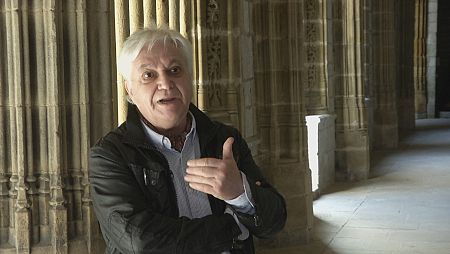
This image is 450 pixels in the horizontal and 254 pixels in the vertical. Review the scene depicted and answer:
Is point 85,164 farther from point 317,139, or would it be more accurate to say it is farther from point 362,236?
point 317,139

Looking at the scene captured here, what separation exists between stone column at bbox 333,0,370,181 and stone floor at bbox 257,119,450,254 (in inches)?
13.3

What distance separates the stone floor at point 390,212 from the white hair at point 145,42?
13.2ft

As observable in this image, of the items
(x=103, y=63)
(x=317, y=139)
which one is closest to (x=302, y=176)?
(x=317, y=139)

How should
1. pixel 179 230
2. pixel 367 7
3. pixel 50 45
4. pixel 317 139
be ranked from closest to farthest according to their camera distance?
1. pixel 179 230
2. pixel 50 45
3. pixel 317 139
4. pixel 367 7

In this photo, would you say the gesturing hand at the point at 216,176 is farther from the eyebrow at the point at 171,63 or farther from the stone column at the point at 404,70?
the stone column at the point at 404,70

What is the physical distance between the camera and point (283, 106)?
19.9 feet

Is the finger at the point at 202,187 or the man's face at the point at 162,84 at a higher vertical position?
the man's face at the point at 162,84

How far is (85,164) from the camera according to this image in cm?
336

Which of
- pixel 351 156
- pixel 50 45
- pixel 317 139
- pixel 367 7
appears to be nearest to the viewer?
pixel 50 45

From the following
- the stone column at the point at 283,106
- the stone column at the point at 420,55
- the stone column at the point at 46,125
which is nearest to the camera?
the stone column at the point at 46,125

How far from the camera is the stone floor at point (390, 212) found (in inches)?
229

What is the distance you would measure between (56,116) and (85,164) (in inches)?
10.1

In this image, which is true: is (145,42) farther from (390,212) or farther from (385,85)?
(385,85)

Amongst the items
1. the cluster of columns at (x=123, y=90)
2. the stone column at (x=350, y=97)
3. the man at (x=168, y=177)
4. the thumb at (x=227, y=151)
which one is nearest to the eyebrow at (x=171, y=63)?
the man at (x=168, y=177)
